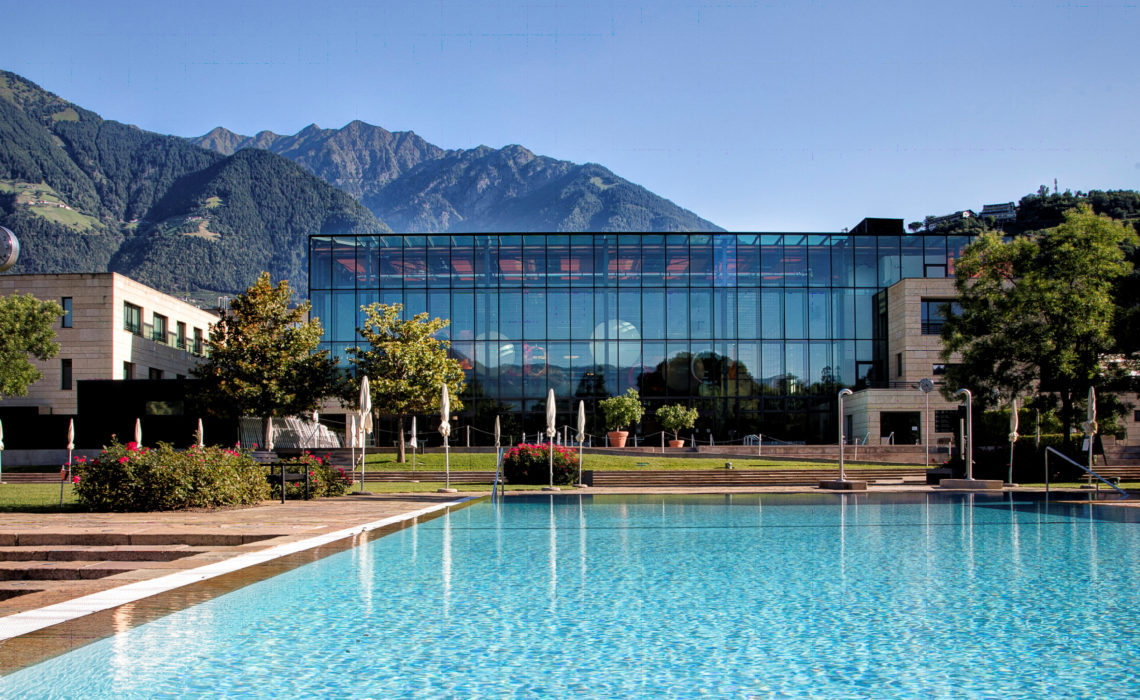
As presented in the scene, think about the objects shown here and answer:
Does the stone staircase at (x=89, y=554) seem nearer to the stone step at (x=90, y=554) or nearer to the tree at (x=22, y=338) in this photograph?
the stone step at (x=90, y=554)

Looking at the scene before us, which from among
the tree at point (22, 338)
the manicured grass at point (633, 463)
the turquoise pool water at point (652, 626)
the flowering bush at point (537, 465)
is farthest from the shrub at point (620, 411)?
the turquoise pool water at point (652, 626)

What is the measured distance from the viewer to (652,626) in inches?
289

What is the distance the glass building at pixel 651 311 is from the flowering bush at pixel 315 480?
2920 centimetres

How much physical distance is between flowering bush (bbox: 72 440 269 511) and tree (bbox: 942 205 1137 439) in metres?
28.7

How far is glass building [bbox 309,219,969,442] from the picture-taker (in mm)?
51625

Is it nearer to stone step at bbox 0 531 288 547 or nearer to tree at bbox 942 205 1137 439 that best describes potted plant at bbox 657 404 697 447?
tree at bbox 942 205 1137 439

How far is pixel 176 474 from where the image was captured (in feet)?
52.7

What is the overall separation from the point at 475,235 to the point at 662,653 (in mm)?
46051

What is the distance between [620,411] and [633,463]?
471 inches

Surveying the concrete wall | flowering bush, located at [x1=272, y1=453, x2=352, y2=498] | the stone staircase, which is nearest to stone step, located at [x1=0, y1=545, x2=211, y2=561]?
the stone staircase

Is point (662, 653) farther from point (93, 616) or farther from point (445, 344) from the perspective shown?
point (445, 344)

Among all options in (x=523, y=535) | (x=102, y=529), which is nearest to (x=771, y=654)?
(x=523, y=535)

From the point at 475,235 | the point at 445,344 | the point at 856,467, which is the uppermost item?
the point at 475,235

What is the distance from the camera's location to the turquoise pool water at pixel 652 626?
18.7 ft
